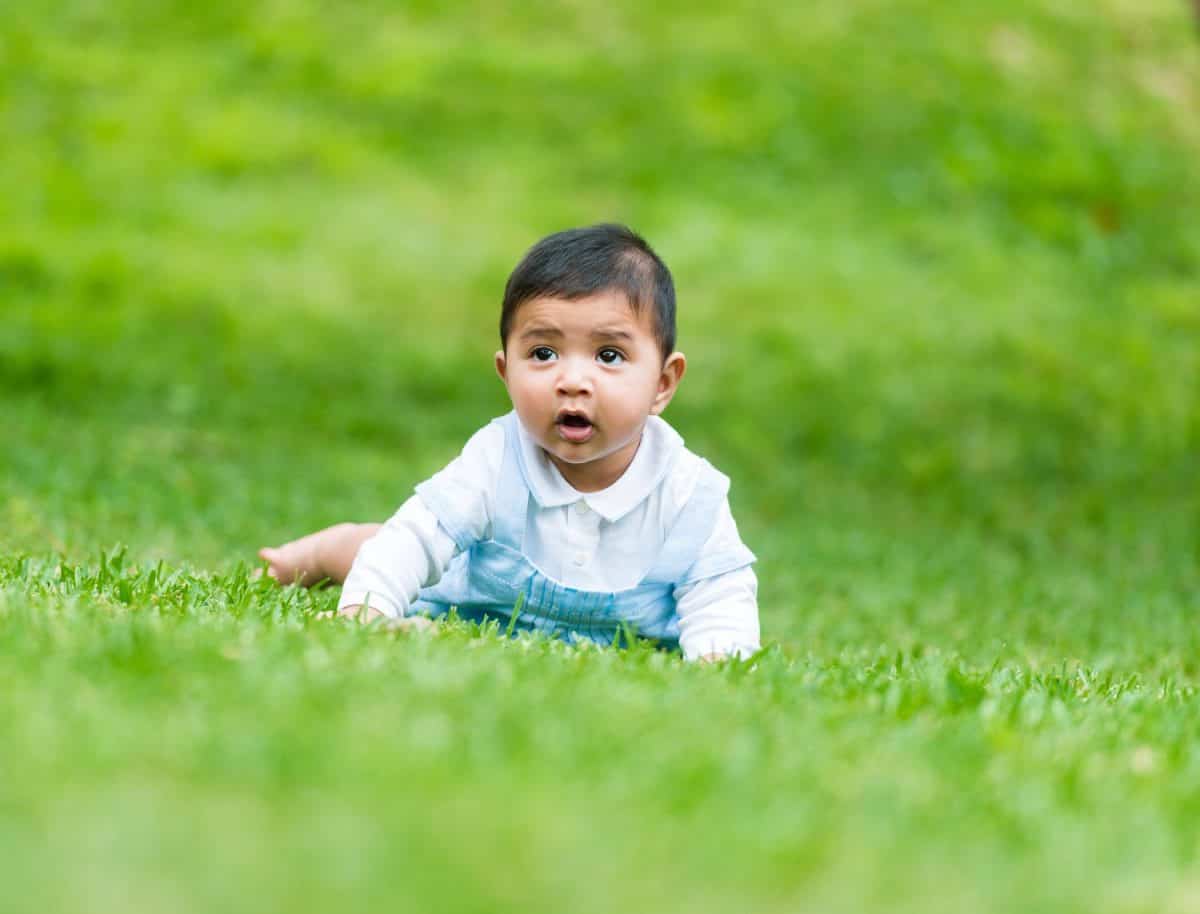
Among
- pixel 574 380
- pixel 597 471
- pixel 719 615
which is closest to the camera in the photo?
pixel 574 380

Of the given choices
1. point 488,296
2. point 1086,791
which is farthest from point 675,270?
point 1086,791

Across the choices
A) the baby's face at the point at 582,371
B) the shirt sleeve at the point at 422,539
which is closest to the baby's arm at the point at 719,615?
the baby's face at the point at 582,371

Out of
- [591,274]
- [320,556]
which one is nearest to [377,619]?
[591,274]

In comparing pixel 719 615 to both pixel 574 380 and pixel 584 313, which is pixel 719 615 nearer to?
pixel 574 380

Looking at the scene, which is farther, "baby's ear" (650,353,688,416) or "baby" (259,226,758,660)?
"baby's ear" (650,353,688,416)

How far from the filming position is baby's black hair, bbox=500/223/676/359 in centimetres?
457

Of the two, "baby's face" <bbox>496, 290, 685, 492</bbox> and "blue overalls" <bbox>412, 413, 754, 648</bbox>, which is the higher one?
"baby's face" <bbox>496, 290, 685, 492</bbox>

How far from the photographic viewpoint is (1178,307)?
706 inches

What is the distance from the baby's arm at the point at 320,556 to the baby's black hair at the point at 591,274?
43.0 inches

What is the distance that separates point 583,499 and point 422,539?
1.68ft

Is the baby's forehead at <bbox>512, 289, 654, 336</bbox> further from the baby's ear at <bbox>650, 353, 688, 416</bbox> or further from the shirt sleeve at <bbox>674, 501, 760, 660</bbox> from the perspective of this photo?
the shirt sleeve at <bbox>674, 501, 760, 660</bbox>

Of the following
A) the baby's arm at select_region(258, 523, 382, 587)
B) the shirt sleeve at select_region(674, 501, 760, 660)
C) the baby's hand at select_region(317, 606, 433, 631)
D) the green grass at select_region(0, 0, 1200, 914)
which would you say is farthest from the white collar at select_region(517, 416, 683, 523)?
the baby's arm at select_region(258, 523, 382, 587)

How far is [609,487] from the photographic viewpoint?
480cm

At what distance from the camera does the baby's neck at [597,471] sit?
15.9 ft
